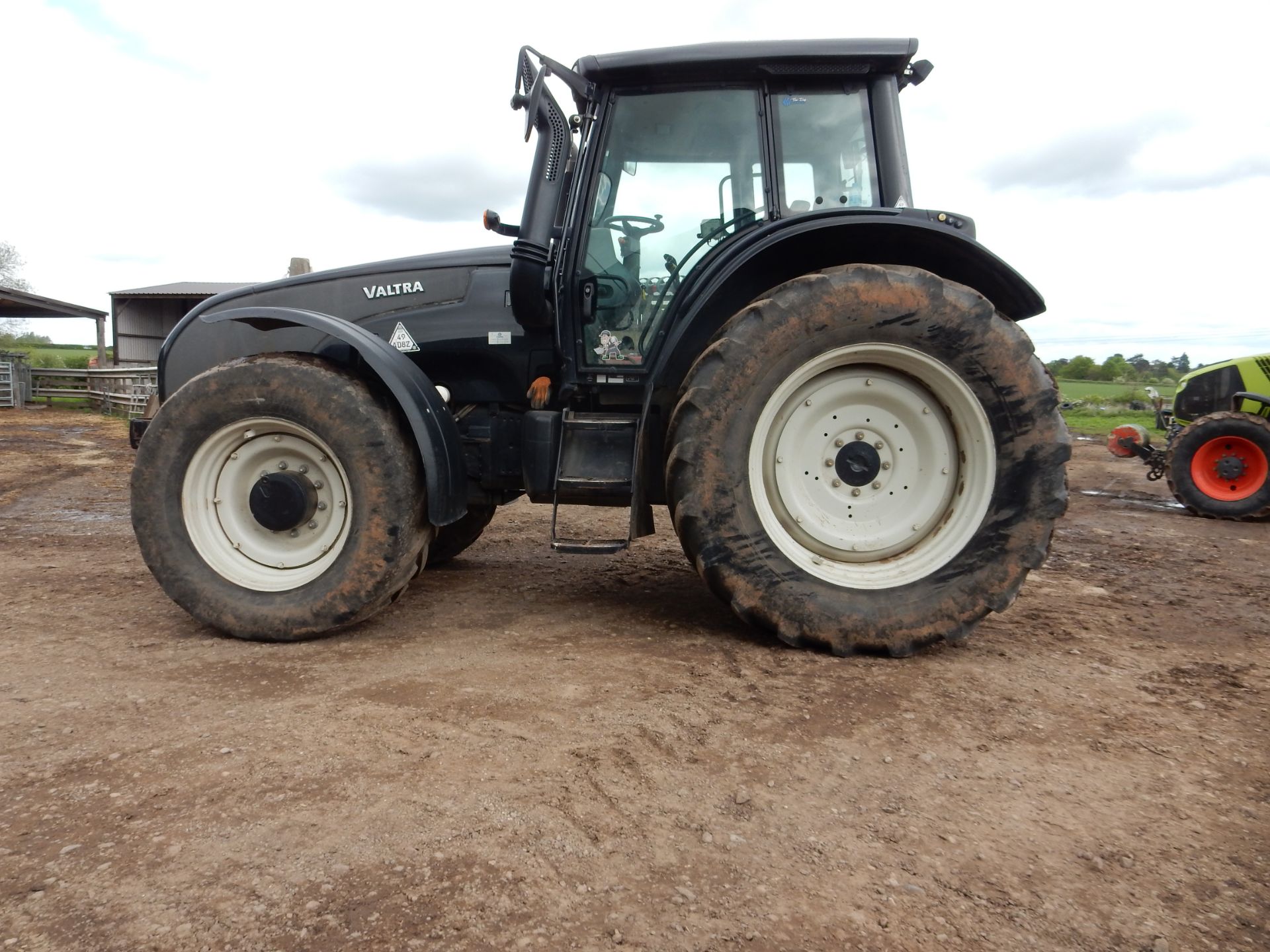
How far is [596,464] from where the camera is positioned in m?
3.62

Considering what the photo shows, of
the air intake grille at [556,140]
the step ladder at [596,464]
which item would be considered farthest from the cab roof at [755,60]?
the step ladder at [596,464]

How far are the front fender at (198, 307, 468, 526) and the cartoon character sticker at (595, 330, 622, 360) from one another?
74cm

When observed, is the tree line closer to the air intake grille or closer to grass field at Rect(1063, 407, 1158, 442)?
grass field at Rect(1063, 407, 1158, 442)

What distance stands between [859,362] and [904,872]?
2.11 metres

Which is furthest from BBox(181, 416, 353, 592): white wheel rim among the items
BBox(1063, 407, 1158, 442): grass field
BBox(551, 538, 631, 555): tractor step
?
BBox(1063, 407, 1158, 442): grass field

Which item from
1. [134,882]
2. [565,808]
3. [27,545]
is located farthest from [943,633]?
[27,545]

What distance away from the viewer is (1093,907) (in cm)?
179

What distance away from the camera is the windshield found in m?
3.64

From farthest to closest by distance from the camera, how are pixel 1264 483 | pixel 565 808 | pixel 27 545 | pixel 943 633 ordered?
1. pixel 1264 483
2. pixel 27 545
3. pixel 943 633
4. pixel 565 808

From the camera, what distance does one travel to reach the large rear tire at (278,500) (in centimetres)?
344

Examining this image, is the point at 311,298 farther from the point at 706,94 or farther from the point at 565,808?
the point at 565,808

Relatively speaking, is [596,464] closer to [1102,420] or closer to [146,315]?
[1102,420]

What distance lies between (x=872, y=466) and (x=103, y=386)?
871 inches

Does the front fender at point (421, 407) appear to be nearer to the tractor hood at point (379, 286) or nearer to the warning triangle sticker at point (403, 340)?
the warning triangle sticker at point (403, 340)
